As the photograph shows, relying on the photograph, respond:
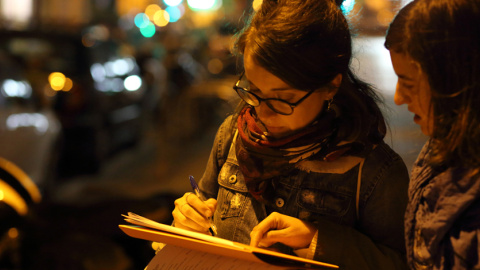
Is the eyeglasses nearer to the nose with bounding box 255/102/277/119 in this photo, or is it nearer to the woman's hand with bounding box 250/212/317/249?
the nose with bounding box 255/102/277/119

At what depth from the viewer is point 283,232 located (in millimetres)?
1610

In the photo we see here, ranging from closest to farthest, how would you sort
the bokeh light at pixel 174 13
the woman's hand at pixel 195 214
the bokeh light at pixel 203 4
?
the woman's hand at pixel 195 214
the bokeh light at pixel 203 4
the bokeh light at pixel 174 13

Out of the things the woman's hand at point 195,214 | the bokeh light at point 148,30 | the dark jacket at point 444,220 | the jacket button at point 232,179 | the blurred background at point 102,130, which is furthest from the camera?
the bokeh light at point 148,30

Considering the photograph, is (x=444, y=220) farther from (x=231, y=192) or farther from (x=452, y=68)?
(x=231, y=192)

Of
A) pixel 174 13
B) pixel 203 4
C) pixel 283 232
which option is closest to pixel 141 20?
pixel 203 4

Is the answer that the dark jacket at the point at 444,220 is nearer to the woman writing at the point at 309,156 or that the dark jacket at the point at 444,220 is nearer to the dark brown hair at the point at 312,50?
the woman writing at the point at 309,156

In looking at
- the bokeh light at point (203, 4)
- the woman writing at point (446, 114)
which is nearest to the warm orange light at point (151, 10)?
the bokeh light at point (203, 4)

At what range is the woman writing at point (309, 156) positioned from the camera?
161 cm

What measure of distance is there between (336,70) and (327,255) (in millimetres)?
519

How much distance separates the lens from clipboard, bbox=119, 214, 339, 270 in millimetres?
1446

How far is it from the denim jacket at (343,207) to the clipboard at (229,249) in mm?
146

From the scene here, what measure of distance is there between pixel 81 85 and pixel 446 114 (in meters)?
6.05

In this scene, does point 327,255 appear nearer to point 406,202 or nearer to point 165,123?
point 406,202

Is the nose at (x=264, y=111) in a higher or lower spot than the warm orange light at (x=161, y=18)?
lower
